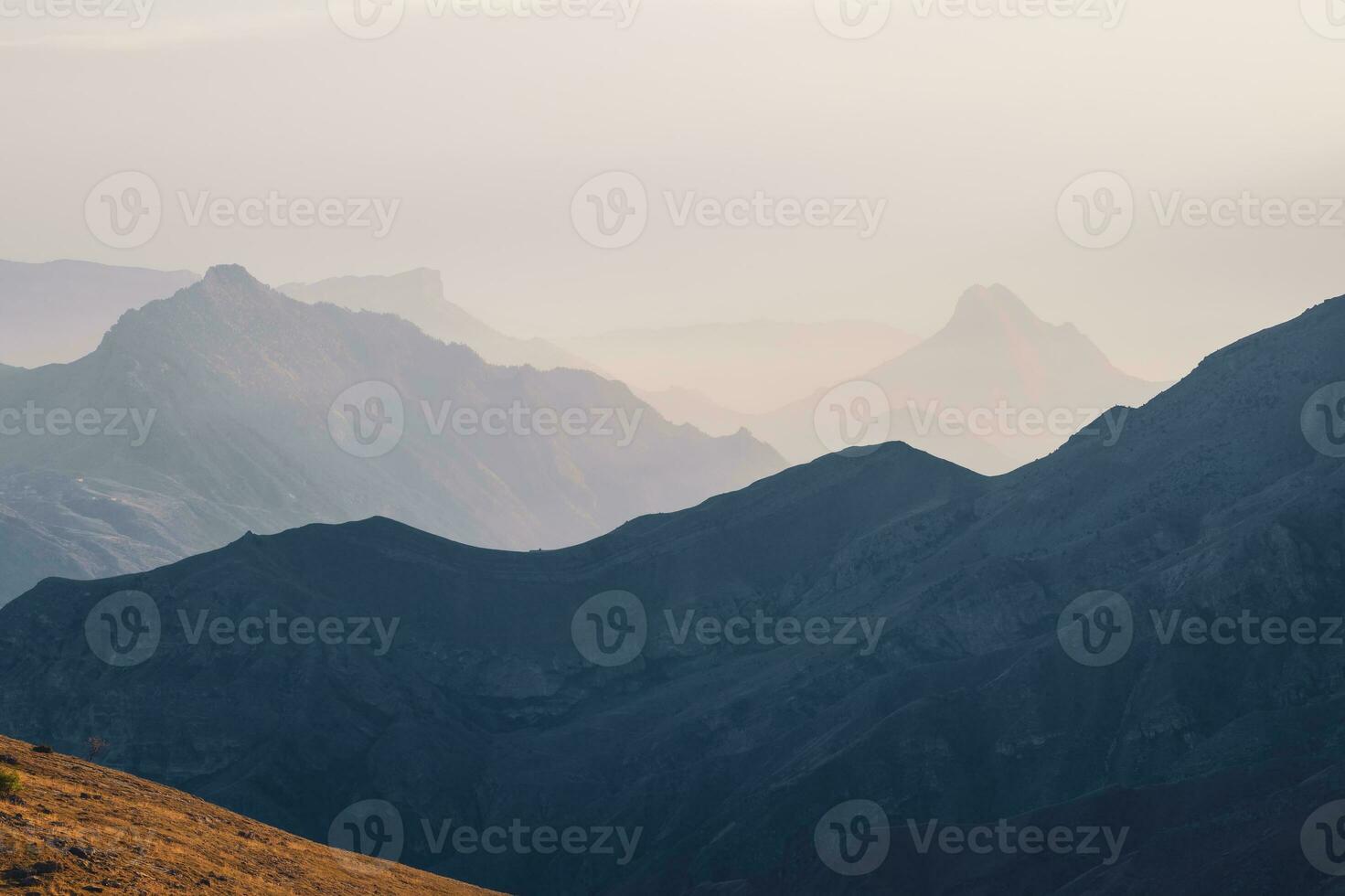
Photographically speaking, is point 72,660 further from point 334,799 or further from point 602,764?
point 602,764

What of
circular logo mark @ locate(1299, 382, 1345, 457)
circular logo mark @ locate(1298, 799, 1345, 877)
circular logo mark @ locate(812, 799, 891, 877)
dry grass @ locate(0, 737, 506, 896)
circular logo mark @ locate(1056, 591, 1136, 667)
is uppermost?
circular logo mark @ locate(1299, 382, 1345, 457)

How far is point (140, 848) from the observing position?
69438 mm

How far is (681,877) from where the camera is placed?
526ft

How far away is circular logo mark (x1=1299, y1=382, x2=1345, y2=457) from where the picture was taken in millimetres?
185500

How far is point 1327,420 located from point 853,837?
74.9m

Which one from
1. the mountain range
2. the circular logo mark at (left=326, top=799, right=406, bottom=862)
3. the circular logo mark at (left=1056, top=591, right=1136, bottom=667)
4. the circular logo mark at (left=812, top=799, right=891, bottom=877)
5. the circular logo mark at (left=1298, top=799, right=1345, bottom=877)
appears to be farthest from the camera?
the circular logo mark at (left=326, top=799, right=406, bottom=862)

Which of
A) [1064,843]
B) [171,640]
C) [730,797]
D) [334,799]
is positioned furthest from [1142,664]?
[171,640]

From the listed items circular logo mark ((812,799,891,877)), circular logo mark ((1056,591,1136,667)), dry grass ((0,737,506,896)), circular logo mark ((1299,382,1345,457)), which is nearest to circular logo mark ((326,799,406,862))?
circular logo mark ((812,799,891,877))

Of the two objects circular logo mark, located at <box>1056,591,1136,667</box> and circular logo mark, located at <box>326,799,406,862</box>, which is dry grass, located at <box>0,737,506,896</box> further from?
circular logo mark, located at <box>1056,591,1136,667</box>

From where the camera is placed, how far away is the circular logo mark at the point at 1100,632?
169000 mm

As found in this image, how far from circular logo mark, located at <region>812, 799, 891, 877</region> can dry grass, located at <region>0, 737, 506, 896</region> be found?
62108mm

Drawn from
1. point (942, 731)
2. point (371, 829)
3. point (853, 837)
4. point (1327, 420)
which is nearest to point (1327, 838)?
point (853, 837)

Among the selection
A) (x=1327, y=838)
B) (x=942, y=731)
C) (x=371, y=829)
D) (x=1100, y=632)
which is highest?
(x=371, y=829)

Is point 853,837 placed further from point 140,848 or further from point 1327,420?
point 140,848
